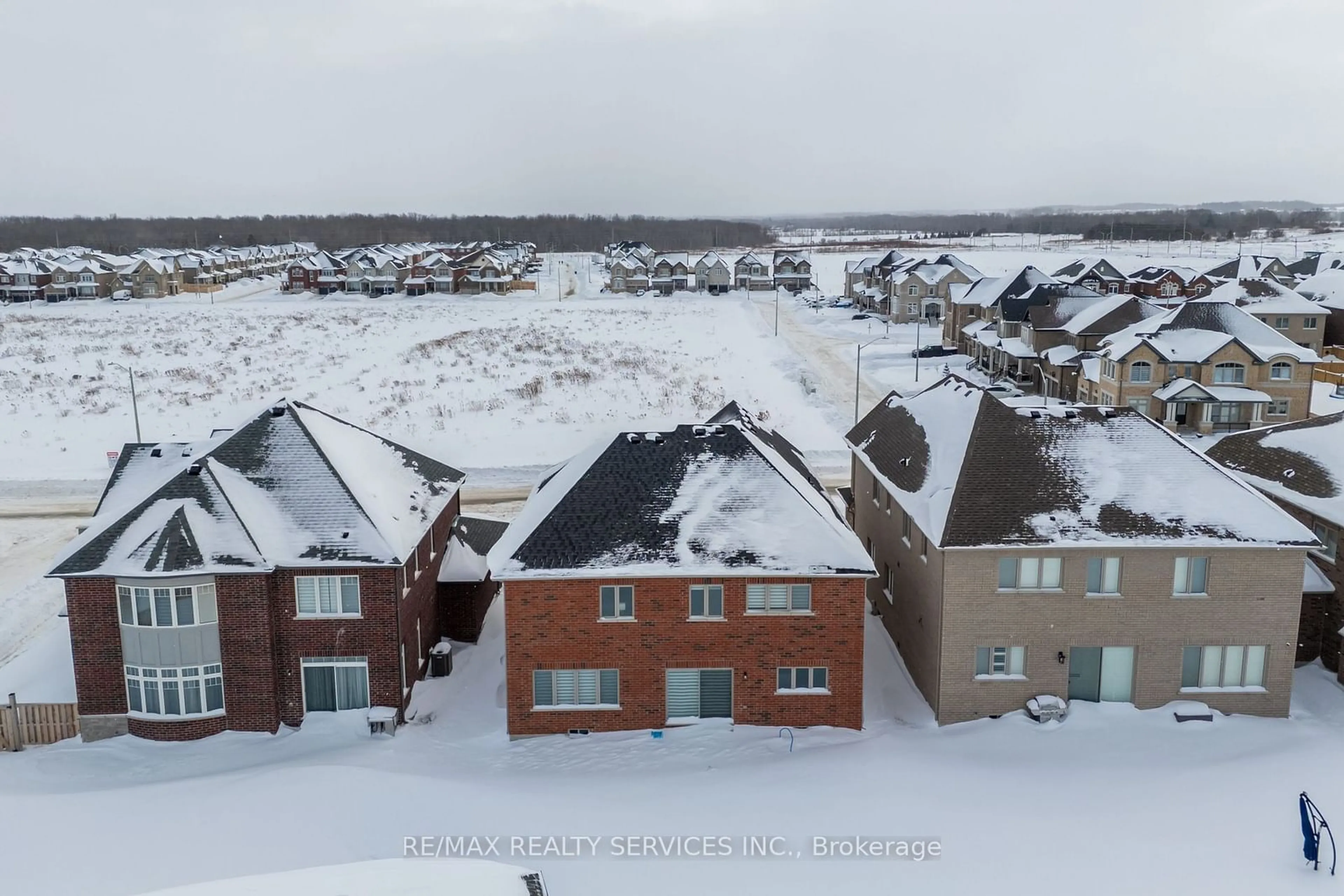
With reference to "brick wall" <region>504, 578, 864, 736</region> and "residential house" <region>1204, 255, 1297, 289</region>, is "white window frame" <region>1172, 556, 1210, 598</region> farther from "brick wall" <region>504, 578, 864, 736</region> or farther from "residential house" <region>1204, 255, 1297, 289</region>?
"residential house" <region>1204, 255, 1297, 289</region>

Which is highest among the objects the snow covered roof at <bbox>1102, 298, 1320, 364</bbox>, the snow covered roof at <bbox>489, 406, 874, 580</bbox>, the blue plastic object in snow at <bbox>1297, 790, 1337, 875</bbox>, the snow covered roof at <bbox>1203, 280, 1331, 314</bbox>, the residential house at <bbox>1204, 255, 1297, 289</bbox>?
the residential house at <bbox>1204, 255, 1297, 289</bbox>

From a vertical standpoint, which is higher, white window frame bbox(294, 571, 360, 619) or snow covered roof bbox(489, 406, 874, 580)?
snow covered roof bbox(489, 406, 874, 580)

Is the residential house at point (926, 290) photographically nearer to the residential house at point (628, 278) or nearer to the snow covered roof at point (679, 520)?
the residential house at point (628, 278)

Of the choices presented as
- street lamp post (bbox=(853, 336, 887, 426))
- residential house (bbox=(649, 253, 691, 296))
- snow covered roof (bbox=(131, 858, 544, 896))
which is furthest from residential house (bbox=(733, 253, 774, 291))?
snow covered roof (bbox=(131, 858, 544, 896))

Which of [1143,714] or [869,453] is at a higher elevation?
[869,453]

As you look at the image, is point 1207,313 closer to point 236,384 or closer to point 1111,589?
point 1111,589

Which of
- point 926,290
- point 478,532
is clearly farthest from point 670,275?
point 478,532

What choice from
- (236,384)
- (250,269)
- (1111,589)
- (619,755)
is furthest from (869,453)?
(250,269)
